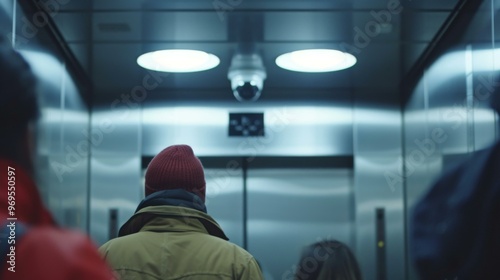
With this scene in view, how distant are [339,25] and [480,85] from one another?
0.95 meters

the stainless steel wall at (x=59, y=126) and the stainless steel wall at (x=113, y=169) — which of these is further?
the stainless steel wall at (x=113, y=169)

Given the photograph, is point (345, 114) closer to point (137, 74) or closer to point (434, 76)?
point (434, 76)

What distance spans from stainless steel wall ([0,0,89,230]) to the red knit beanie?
1.55m

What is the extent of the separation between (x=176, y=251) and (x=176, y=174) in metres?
0.32

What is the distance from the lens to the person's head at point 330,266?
3.91 meters

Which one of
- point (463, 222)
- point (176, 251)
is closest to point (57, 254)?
point (463, 222)

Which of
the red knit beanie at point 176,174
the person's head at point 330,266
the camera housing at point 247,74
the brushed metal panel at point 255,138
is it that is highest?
the camera housing at point 247,74

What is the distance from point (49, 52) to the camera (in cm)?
482

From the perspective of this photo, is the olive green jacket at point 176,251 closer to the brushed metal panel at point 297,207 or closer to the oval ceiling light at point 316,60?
the oval ceiling light at point 316,60

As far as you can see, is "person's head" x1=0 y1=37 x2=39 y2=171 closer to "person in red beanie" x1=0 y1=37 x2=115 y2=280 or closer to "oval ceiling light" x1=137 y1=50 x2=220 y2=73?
"person in red beanie" x1=0 y1=37 x2=115 y2=280

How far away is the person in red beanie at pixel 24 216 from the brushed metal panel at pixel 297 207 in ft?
16.0

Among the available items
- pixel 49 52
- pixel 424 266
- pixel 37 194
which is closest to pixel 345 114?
pixel 49 52

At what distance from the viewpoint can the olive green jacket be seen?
2.29 metres

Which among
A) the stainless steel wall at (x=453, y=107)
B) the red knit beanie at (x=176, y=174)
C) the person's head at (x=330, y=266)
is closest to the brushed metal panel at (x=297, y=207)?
the stainless steel wall at (x=453, y=107)
